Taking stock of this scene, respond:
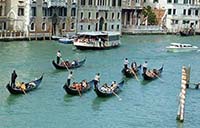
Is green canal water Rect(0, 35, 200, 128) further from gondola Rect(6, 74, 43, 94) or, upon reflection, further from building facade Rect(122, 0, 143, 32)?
building facade Rect(122, 0, 143, 32)

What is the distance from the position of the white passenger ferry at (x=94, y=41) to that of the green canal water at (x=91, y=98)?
17.9 inches

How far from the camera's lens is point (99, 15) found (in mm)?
34469

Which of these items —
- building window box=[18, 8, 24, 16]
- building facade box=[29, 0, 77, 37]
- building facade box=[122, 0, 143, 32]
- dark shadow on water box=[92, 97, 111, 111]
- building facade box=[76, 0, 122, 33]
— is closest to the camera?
dark shadow on water box=[92, 97, 111, 111]

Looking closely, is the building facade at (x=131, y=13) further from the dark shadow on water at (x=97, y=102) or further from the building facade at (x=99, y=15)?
the dark shadow on water at (x=97, y=102)

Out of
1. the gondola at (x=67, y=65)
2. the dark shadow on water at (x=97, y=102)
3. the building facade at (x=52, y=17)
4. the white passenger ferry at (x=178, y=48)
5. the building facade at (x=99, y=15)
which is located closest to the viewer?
the dark shadow on water at (x=97, y=102)

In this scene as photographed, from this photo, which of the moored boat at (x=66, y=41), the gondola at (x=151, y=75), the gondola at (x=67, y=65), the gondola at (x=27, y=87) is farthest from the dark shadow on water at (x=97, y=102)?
the moored boat at (x=66, y=41)

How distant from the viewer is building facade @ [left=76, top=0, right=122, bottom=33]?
109 ft

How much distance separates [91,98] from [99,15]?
1893 cm

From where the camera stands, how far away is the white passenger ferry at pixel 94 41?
87.4ft

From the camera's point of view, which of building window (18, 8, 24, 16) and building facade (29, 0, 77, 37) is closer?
building window (18, 8, 24, 16)

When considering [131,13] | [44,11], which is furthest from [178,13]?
[44,11]

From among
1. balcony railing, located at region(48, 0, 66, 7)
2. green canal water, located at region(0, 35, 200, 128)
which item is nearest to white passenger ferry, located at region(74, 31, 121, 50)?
green canal water, located at region(0, 35, 200, 128)

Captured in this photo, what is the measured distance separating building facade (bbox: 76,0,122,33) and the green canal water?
722 cm

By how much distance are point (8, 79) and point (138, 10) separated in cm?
2241
